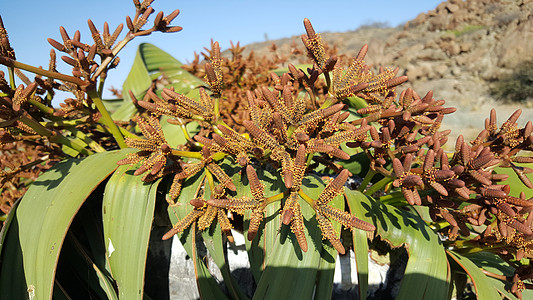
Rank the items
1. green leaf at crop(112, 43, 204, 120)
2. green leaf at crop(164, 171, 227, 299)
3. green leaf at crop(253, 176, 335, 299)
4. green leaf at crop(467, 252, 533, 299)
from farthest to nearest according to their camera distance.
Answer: green leaf at crop(112, 43, 204, 120), green leaf at crop(467, 252, 533, 299), green leaf at crop(164, 171, 227, 299), green leaf at crop(253, 176, 335, 299)

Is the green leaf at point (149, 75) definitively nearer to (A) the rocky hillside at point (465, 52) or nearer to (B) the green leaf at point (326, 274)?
(B) the green leaf at point (326, 274)

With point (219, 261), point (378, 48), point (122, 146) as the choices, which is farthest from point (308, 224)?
point (378, 48)

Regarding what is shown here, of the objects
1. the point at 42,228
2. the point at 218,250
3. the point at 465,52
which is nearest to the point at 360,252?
the point at 218,250

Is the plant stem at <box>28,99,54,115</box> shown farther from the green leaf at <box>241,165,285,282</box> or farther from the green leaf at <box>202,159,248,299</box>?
the green leaf at <box>241,165,285,282</box>

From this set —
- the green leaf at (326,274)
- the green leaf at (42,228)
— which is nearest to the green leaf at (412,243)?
the green leaf at (326,274)

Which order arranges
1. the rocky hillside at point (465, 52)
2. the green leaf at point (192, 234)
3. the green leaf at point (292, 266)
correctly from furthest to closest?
the rocky hillside at point (465, 52) < the green leaf at point (192, 234) < the green leaf at point (292, 266)

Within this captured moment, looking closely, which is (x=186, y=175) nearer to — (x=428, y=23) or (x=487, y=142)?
(x=487, y=142)

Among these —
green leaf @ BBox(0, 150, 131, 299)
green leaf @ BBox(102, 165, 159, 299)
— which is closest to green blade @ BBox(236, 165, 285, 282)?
green leaf @ BBox(102, 165, 159, 299)
